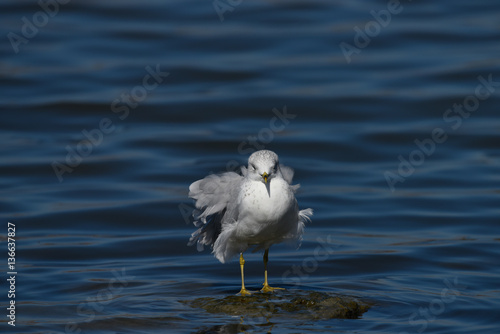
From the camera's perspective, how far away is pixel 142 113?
49.2 feet

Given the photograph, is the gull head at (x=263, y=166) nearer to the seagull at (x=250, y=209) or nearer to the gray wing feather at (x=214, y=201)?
the seagull at (x=250, y=209)

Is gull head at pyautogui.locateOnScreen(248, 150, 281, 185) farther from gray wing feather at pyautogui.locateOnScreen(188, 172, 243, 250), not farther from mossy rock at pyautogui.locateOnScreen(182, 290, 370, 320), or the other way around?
mossy rock at pyautogui.locateOnScreen(182, 290, 370, 320)

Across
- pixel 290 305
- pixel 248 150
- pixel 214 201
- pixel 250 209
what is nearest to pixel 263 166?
pixel 250 209

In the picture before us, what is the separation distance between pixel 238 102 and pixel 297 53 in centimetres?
254

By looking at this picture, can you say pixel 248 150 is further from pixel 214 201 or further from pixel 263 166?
pixel 263 166

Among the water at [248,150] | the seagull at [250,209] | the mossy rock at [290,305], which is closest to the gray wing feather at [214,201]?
the seagull at [250,209]

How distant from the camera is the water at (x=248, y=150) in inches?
325

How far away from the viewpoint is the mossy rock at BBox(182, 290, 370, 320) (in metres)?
7.24

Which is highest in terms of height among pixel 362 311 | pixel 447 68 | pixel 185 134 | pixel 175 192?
pixel 447 68

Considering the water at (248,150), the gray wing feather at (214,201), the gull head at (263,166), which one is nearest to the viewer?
the gull head at (263,166)

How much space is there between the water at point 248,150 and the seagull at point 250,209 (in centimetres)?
61

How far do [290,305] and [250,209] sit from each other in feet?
2.75

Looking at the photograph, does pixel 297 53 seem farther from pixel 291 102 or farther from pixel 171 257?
pixel 171 257

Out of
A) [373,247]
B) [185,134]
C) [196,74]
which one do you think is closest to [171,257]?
[373,247]
